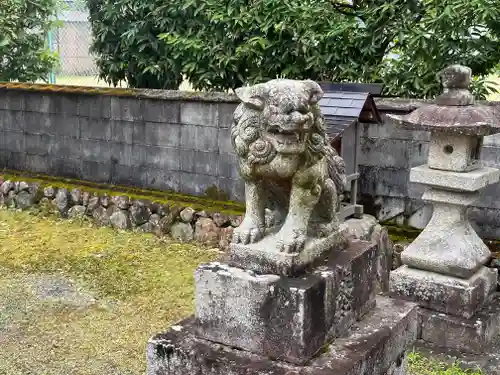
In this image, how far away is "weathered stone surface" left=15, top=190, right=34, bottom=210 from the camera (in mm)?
9094

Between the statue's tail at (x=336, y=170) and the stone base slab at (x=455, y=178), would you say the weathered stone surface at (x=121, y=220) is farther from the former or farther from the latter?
the statue's tail at (x=336, y=170)

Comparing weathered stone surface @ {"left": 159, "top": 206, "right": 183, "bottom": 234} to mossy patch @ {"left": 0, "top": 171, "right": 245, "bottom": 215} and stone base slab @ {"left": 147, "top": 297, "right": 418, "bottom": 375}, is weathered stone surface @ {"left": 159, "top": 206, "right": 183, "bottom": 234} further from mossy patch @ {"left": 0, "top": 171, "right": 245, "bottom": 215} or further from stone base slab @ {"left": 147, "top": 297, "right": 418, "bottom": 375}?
stone base slab @ {"left": 147, "top": 297, "right": 418, "bottom": 375}

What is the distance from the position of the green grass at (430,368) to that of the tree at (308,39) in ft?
11.8

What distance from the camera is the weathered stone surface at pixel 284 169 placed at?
3.06 metres

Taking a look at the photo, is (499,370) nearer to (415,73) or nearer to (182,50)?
(415,73)

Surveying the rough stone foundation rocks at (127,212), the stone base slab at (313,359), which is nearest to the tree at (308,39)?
the rough stone foundation rocks at (127,212)

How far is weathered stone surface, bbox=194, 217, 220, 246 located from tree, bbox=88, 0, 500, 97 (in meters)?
2.13

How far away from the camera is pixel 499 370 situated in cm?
473

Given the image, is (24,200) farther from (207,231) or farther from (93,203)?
(207,231)

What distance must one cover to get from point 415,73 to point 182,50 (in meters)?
3.33

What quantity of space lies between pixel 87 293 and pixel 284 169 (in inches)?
154

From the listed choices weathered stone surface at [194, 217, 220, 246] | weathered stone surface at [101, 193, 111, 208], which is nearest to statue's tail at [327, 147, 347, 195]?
weathered stone surface at [194, 217, 220, 246]

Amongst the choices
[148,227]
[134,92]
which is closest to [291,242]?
[148,227]

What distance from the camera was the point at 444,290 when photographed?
520cm
